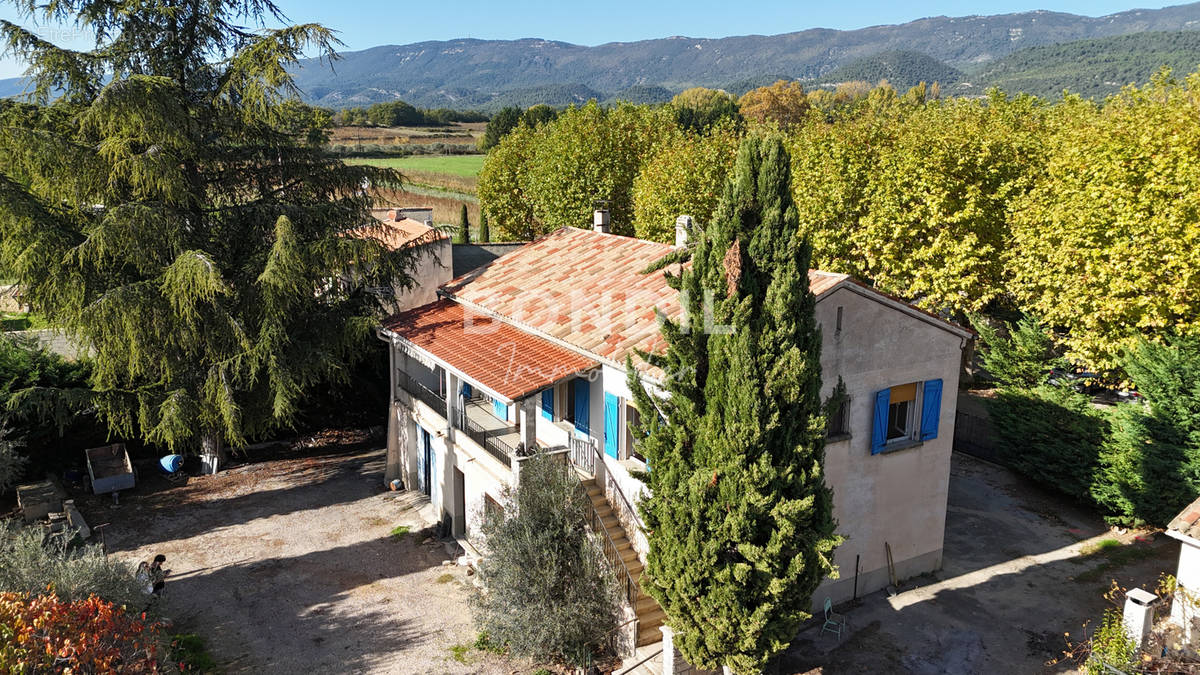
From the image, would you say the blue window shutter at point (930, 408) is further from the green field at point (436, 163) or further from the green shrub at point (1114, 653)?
the green field at point (436, 163)

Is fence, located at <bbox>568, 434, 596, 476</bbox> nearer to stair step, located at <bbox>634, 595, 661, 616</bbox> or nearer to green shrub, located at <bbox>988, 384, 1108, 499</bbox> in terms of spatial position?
stair step, located at <bbox>634, 595, 661, 616</bbox>

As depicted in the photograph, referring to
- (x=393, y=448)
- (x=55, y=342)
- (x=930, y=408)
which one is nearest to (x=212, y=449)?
(x=393, y=448)

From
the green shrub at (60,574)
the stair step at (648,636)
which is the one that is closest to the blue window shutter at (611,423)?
the stair step at (648,636)

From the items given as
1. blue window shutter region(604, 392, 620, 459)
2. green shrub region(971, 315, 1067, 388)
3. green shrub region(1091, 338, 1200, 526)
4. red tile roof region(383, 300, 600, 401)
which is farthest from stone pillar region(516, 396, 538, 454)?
green shrub region(971, 315, 1067, 388)

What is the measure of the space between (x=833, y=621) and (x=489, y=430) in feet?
Answer: 27.6

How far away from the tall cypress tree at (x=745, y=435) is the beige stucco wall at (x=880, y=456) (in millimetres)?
2623

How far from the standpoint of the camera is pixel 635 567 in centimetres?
1447

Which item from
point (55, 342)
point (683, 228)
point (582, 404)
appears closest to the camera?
point (582, 404)

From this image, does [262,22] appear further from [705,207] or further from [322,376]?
[705,207]

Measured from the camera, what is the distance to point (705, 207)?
3141 cm

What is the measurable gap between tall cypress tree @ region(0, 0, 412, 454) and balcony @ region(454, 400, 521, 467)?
381cm

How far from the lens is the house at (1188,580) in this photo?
10.4 meters

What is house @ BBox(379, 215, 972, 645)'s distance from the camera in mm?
14625

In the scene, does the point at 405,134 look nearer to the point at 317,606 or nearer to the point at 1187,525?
the point at 317,606
